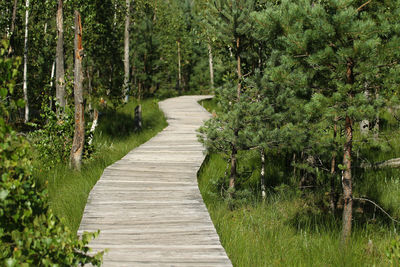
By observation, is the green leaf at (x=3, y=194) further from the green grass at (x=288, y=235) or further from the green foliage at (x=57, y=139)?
the green foliage at (x=57, y=139)

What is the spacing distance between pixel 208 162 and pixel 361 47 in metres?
4.95

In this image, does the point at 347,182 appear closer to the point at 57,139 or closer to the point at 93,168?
the point at 93,168

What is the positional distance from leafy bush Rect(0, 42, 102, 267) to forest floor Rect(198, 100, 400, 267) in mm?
2451

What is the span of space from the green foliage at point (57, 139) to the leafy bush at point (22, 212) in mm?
5790

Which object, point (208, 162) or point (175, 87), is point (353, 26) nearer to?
point (208, 162)

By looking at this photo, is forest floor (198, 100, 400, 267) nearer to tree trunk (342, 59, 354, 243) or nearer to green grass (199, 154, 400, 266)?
green grass (199, 154, 400, 266)

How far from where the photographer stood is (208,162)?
8.70 meters

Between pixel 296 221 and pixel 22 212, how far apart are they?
15.1 ft

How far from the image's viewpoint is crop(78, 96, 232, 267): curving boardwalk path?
414cm

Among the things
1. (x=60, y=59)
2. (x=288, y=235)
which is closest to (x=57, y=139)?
(x=60, y=59)

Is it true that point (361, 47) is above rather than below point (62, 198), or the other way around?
above

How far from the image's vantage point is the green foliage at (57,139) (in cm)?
821

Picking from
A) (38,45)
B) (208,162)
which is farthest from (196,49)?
(208,162)

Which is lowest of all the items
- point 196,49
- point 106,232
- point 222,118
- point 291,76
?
point 106,232
